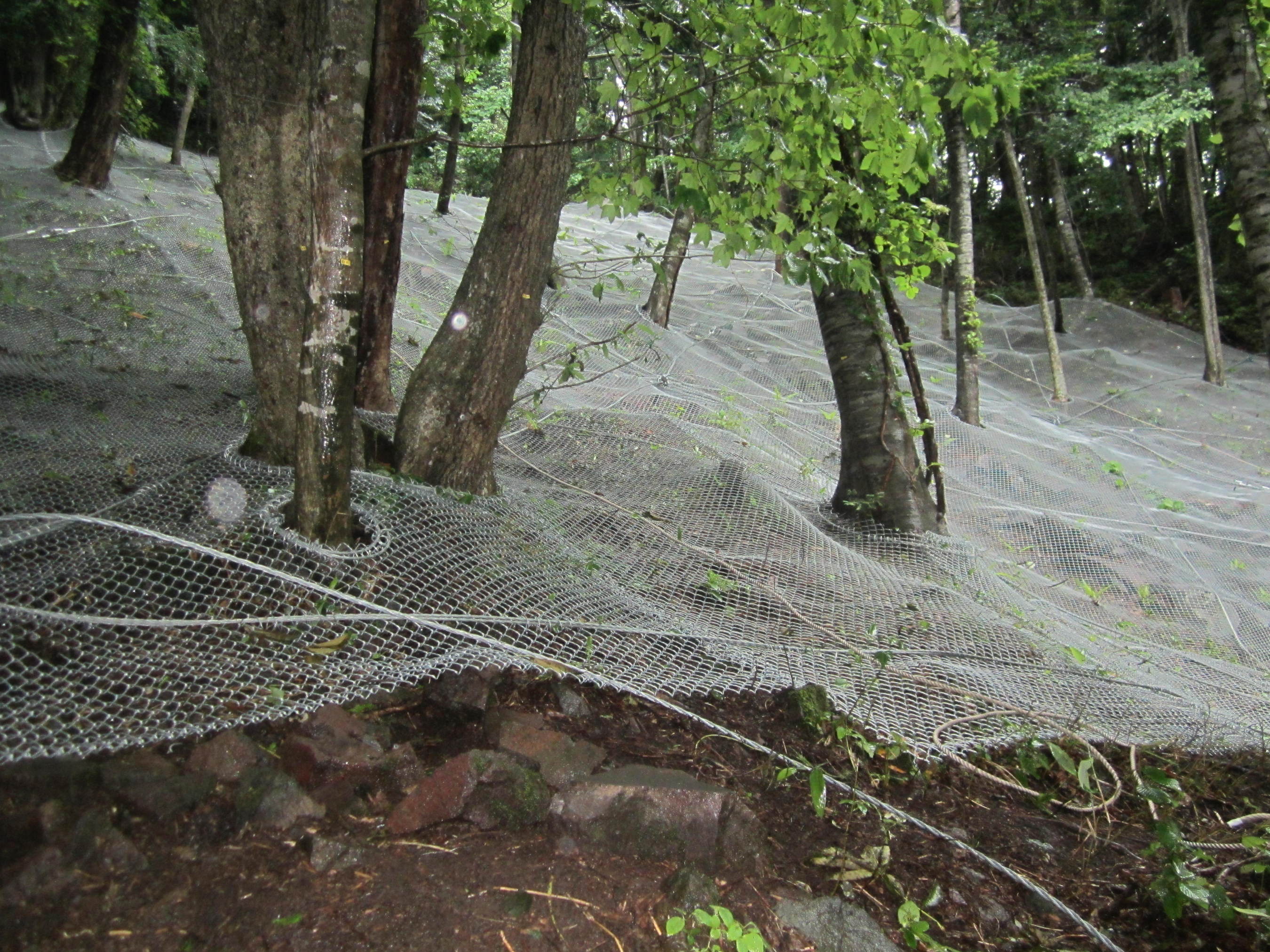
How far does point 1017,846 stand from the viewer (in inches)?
85.8

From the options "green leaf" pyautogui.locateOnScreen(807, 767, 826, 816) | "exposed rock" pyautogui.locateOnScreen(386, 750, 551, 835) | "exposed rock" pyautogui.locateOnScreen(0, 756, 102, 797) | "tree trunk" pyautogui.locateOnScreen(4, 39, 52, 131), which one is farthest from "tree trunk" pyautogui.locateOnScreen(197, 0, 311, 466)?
"tree trunk" pyautogui.locateOnScreen(4, 39, 52, 131)

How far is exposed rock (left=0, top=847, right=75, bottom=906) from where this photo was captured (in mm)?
1439

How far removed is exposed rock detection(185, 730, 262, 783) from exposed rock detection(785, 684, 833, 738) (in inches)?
57.3

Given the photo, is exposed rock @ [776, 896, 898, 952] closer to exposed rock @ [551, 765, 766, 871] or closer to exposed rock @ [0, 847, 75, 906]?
exposed rock @ [551, 765, 766, 871]

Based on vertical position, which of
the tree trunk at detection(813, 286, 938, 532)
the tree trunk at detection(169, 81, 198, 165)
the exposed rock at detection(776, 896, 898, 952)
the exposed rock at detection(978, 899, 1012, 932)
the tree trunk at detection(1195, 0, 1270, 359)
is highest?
the tree trunk at detection(1195, 0, 1270, 359)

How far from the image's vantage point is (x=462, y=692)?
2.26 meters

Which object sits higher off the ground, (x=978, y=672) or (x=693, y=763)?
(x=978, y=672)

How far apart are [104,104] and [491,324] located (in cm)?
604

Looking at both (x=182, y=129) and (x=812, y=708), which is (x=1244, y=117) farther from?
(x=182, y=129)

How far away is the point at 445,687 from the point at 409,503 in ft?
2.19

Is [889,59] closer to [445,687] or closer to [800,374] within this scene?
[445,687]

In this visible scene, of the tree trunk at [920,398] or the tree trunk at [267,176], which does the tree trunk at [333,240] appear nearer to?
the tree trunk at [267,176]

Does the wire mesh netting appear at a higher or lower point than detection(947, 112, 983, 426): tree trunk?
lower

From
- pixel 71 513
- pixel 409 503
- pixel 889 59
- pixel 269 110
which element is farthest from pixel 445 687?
pixel 889 59
